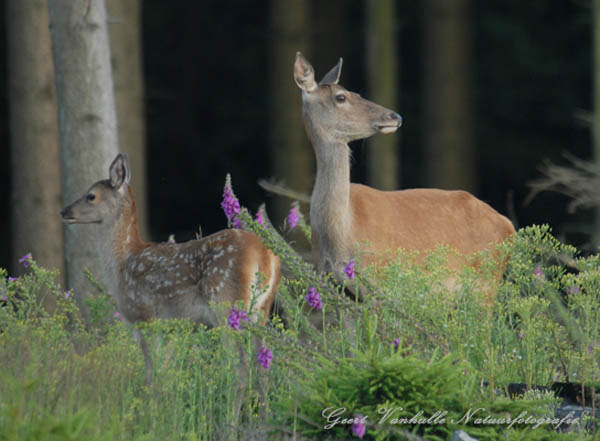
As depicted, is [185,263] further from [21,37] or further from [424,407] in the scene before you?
[21,37]

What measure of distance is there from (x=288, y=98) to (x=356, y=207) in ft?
21.3

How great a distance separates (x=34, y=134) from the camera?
35.0 feet

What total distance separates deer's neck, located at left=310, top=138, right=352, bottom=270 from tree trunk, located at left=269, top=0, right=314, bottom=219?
6233 mm

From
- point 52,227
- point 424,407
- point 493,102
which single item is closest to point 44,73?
point 52,227

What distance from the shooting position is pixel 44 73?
10.6m

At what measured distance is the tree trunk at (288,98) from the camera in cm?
1352

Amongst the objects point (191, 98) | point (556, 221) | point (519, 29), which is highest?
point (519, 29)

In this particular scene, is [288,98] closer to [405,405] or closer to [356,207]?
[356,207]

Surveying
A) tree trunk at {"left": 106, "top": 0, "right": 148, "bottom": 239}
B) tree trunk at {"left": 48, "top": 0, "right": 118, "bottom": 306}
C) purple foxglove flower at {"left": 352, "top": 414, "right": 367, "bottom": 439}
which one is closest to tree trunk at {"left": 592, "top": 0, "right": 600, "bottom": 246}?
tree trunk at {"left": 106, "top": 0, "right": 148, "bottom": 239}

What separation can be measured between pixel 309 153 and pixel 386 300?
338 inches

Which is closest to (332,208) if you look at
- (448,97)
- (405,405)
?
(405,405)

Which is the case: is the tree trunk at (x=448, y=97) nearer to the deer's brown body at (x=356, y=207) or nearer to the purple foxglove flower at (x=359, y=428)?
the deer's brown body at (x=356, y=207)

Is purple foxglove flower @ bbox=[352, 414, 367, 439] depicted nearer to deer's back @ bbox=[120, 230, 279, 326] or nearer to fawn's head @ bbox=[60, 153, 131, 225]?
deer's back @ bbox=[120, 230, 279, 326]

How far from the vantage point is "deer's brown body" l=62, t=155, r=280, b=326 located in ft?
22.1
